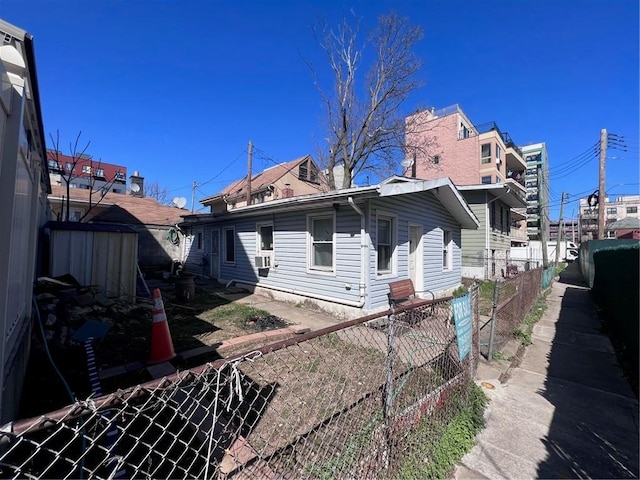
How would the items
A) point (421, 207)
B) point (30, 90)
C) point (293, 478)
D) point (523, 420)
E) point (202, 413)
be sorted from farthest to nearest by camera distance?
1. point (421, 207)
2. point (523, 420)
3. point (202, 413)
4. point (30, 90)
5. point (293, 478)

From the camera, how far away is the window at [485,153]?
86.7ft

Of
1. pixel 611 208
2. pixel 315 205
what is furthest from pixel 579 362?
pixel 611 208

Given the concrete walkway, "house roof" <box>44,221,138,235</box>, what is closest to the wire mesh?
the concrete walkway

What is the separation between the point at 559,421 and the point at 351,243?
4487mm

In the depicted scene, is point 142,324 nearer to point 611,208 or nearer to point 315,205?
point 315,205

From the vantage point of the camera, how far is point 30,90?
2303 mm

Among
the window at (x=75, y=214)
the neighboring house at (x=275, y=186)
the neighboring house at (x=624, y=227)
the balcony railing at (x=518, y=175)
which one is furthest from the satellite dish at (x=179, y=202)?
the neighboring house at (x=624, y=227)

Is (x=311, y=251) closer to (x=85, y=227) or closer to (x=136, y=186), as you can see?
(x=85, y=227)

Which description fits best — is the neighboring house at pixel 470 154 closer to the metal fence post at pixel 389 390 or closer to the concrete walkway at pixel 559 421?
the concrete walkway at pixel 559 421

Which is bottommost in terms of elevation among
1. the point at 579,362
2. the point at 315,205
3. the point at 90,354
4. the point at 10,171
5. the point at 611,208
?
the point at 579,362

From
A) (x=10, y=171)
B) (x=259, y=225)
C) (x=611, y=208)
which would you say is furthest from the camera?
(x=611, y=208)

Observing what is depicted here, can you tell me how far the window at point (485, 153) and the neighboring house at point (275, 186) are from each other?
15.6 meters

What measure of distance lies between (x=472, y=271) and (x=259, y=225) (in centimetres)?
1145

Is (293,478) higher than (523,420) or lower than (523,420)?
higher
